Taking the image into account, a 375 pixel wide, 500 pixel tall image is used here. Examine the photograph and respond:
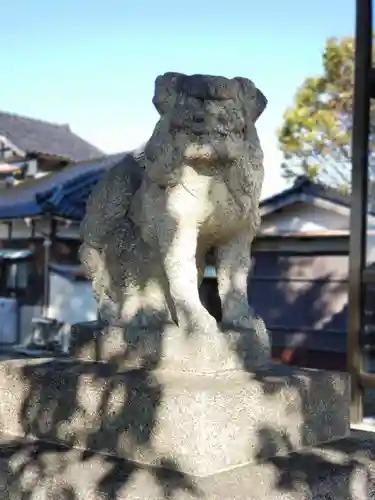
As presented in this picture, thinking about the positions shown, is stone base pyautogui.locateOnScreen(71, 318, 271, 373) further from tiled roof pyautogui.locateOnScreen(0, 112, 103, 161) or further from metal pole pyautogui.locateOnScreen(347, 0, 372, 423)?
tiled roof pyautogui.locateOnScreen(0, 112, 103, 161)

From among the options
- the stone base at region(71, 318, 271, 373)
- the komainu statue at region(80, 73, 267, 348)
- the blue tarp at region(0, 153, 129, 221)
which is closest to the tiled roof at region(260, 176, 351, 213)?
the blue tarp at region(0, 153, 129, 221)

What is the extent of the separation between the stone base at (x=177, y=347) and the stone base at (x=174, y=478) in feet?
1.16

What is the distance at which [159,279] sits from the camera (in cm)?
268

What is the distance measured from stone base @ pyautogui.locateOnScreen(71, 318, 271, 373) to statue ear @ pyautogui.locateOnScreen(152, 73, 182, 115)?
782 millimetres

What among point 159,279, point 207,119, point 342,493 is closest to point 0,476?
point 159,279

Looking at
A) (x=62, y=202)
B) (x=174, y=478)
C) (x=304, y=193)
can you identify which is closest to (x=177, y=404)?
(x=174, y=478)

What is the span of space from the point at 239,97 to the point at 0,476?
1520 mm

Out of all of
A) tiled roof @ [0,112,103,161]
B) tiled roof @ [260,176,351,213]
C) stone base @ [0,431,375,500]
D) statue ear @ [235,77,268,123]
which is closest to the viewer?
stone base @ [0,431,375,500]

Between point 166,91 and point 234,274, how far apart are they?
71 centimetres

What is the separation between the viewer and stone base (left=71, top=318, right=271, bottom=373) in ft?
7.57

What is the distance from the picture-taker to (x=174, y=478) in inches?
79.0

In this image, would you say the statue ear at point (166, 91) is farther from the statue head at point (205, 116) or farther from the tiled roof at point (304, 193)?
the tiled roof at point (304, 193)

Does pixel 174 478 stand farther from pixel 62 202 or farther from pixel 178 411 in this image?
pixel 62 202

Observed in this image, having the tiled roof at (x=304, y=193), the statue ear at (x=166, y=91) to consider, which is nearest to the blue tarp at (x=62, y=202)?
the tiled roof at (x=304, y=193)
